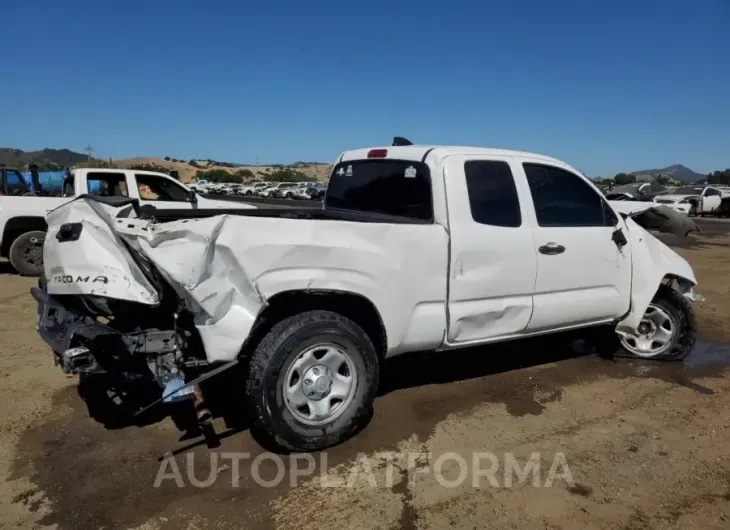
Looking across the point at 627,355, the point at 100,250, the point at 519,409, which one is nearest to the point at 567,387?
the point at 519,409

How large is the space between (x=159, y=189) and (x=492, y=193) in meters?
7.76

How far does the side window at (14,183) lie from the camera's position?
12172 mm

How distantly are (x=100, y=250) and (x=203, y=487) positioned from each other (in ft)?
4.87

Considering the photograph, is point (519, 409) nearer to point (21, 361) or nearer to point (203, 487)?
point (203, 487)

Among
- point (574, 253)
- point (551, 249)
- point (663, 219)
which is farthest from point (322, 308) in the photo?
point (663, 219)

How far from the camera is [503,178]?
4.51m

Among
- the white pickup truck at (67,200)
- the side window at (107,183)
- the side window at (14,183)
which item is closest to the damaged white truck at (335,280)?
the white pickup truck at (67,200)

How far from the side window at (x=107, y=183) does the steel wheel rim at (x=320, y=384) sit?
7.62 m

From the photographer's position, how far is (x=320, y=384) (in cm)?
363

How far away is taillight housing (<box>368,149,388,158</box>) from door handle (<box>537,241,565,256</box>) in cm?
147

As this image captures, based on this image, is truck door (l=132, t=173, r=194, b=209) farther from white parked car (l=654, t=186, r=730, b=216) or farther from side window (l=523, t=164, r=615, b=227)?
white parked car (l=654, t=186, r=730, b=216)

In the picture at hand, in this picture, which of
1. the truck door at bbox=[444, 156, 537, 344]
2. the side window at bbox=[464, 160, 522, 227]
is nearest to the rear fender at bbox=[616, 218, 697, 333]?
the truck door at bbox=[444, 156, 537, 344]

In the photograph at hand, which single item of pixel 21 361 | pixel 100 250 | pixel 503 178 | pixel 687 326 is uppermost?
pixel 503 178

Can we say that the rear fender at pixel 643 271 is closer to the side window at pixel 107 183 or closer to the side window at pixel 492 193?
the side window at pixel 492 193
